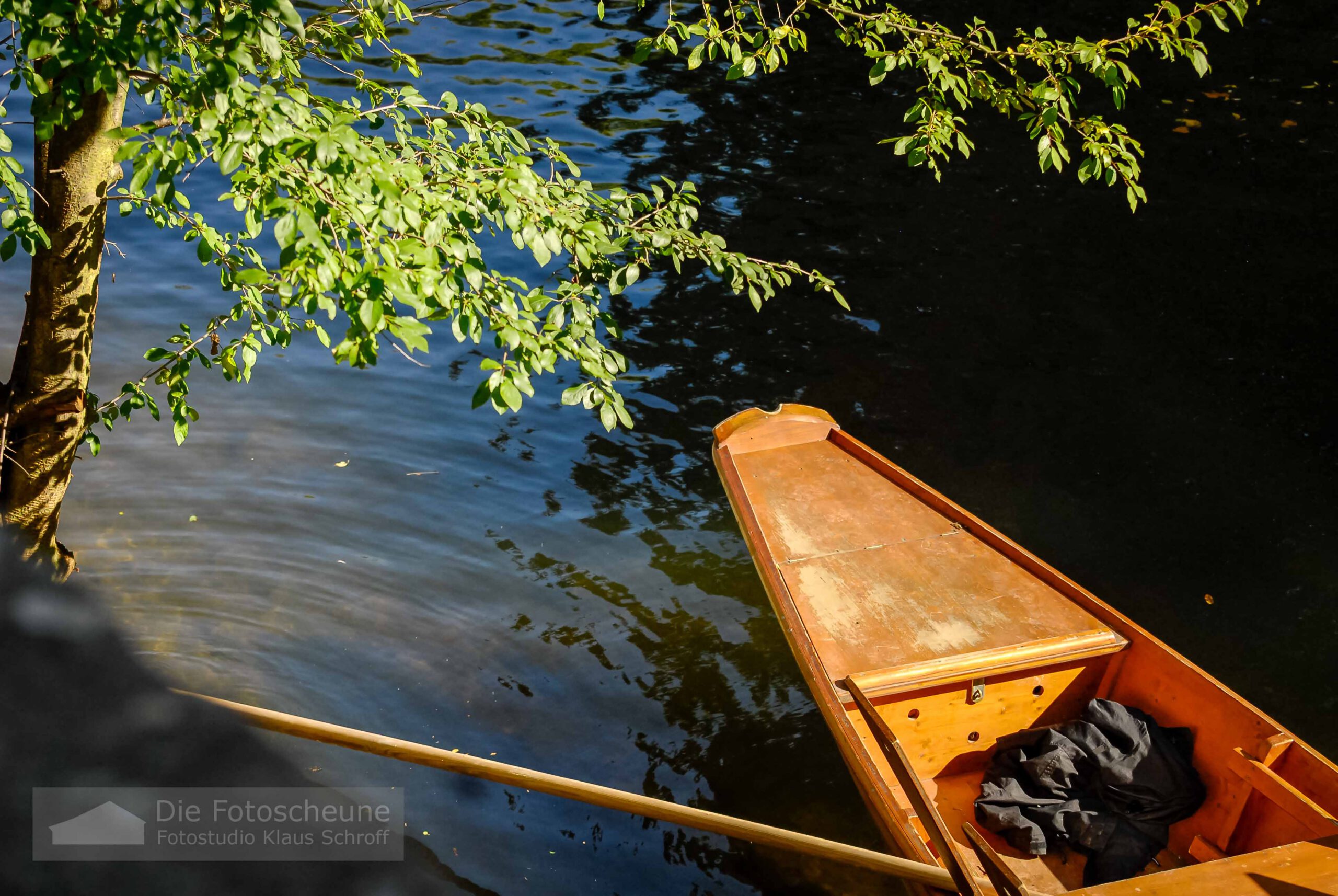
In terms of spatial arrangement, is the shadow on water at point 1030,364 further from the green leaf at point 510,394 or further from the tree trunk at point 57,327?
the green leaf at point 510,394

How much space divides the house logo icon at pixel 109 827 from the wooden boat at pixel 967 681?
14.0 ft

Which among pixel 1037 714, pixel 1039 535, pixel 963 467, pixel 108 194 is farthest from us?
pixel 963 467

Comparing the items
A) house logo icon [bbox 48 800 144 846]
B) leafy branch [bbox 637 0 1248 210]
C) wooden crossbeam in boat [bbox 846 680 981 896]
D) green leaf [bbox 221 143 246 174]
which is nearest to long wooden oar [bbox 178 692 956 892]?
wooden crossbeam in boat [bbox 846 680 981 896]

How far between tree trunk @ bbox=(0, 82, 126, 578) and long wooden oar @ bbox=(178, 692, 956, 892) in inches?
55.1

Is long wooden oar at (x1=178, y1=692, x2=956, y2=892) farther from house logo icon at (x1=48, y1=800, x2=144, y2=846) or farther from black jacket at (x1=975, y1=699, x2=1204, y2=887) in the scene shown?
house logo icon at (x1=48, y1=800, x2=144, y2=846)

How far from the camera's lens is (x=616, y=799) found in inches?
173

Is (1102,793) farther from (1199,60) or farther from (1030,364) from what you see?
(1030,364)

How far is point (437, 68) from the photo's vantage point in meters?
15.6

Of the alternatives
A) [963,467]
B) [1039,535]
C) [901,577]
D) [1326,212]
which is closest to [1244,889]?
[901,577]

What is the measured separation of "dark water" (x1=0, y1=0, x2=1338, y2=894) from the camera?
6.26m

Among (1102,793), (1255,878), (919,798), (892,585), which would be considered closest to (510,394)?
(919,798)

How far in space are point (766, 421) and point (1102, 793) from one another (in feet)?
11.6

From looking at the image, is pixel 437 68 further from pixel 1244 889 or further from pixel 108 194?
pixel 1244 889

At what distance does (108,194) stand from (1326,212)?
14.3 meters
